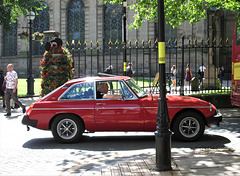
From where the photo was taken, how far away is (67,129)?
8078 mm

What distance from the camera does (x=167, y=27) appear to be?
1436 inches

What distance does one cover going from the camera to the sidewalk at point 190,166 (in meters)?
5.23

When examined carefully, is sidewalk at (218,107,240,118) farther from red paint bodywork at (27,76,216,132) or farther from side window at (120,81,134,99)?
side window at (120,81,134,99)

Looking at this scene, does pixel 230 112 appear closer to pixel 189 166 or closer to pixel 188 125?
pixel 188 125

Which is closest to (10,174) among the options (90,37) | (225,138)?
(225,138)

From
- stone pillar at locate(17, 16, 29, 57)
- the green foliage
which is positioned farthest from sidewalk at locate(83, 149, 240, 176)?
stone pillar at locate(17, 16, 29, 57)

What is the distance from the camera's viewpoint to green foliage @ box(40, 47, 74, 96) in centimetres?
1541

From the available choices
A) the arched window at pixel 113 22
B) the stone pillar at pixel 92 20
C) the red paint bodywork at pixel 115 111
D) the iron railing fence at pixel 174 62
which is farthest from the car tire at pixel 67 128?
the stone pillar at pixel 92 20

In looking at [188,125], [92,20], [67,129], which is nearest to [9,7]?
[92,20]

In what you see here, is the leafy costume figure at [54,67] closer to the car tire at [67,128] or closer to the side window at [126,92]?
the car tire at [67,128]

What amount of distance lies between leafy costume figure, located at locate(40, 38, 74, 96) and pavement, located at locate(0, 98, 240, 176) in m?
5.88

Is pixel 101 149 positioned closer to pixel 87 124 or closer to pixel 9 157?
pixel 87 124

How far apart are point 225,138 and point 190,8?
32.9 ft

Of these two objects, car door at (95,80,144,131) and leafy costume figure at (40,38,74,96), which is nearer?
car door at (95,80,144,131)
